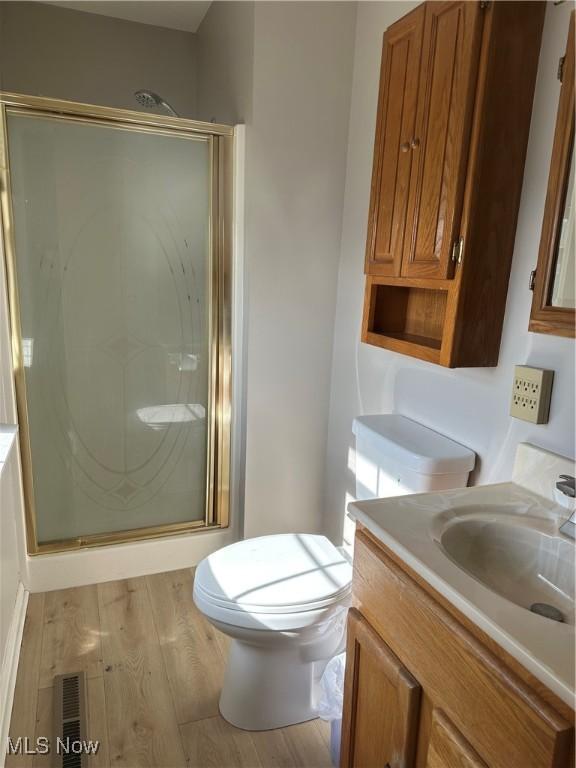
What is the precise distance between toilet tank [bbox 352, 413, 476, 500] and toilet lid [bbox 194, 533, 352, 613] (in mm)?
267

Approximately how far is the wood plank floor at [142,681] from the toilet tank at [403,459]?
759 mm

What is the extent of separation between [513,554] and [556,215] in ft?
2.40

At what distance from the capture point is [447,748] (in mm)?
894

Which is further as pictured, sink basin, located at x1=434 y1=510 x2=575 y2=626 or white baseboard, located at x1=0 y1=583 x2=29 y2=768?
white baseboard, located at x1=0 y1=583 x2=29 y2=768

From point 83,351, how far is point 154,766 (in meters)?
1.40

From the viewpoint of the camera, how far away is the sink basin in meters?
1.08

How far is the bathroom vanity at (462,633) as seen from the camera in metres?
0.75

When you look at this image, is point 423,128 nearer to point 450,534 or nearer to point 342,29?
point 342,29

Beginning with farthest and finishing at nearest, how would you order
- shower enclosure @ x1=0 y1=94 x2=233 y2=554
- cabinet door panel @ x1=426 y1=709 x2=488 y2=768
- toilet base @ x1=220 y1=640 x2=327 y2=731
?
1. shower enclosure @ x1=0 y1=94 x2=233 y2=554
2. toilet base @ x1=220 y1=640 x2=327 y2=731
3. cabinet door panel @ x1=426 y1=709 x2=488 y2=768

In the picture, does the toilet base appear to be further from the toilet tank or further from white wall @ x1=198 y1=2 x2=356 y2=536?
white wall @ x1=198 y1=2 x2=356 y2=536

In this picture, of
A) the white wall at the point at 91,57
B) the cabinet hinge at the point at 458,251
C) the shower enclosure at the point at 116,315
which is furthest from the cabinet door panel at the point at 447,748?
the white wall at the point at 91,57

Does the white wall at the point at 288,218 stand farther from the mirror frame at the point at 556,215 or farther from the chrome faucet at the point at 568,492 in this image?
the chrome faucet at the point at 568,492

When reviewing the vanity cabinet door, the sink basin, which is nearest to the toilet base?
the vanity cabinet door

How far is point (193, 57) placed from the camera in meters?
2.71
